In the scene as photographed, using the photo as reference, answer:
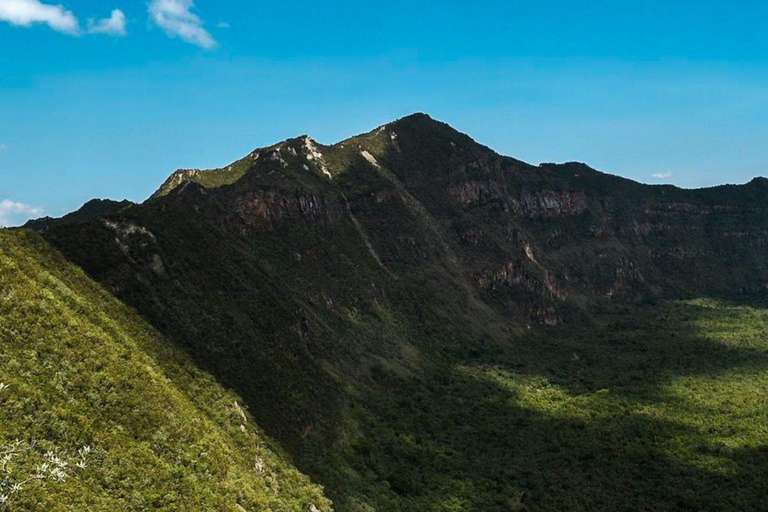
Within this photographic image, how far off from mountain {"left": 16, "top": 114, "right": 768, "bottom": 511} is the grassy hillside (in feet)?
15.8

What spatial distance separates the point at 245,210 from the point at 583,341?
9796cm

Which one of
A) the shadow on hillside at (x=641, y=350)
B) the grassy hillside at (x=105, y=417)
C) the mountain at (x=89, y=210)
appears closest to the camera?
the grassy hillside at (x=105, y=417)

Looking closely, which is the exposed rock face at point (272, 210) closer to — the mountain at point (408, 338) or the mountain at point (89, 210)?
the mountain at point (408, 338)

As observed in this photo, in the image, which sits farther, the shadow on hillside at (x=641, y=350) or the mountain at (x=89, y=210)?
the mountain at (x=89, y=210)

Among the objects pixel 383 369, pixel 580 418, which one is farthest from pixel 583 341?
pixel 383 369

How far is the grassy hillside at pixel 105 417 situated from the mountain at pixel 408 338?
4.80 metres

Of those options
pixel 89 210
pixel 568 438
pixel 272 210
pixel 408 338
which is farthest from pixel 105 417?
pixel 89 210

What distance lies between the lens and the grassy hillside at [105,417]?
2883 centimetres

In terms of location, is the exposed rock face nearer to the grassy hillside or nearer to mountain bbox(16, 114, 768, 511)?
mountain bbox(16, 114, 768, 511)

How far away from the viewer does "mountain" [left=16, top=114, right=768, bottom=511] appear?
57.8 m

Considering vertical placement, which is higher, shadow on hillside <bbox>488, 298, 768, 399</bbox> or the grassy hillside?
the grassy hillside

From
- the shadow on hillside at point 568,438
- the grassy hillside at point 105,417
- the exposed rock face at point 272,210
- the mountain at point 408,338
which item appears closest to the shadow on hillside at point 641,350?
the shadow on hillside at point 568,438

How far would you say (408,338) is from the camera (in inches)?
4348

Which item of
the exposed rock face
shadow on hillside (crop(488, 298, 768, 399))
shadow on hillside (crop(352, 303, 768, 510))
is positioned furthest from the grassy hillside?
shadow on hillside (crop(488, 298, 768, 399))
